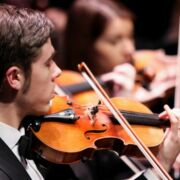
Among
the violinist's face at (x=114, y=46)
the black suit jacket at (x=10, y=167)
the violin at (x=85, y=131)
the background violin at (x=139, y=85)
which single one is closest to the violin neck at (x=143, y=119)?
the violin at (x=85, y=131)

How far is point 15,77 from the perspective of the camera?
4.60 feet

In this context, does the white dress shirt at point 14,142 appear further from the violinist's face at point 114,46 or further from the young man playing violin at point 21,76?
the violinist's face at point 114,46

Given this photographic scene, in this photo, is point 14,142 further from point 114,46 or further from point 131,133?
point 114,46

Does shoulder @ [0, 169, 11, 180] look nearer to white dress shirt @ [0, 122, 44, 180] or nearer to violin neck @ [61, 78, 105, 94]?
white dress shirt @ [0, 122, 44, 180]

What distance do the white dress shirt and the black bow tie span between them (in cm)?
1

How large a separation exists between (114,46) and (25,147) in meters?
1.35

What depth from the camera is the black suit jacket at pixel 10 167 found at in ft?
4.38

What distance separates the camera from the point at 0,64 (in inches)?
54.9

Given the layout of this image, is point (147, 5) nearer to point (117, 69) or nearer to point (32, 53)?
point (117, 69)

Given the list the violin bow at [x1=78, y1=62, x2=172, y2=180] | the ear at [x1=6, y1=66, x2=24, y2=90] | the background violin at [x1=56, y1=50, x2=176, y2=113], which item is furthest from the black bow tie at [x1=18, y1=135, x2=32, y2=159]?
the background violin at [x1=56, y1=50, x2=176, y2=113]

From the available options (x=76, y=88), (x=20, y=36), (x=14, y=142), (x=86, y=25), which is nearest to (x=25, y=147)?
(x=14, y=142)

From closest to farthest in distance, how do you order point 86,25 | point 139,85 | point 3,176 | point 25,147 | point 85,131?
1. point 3,176
2. point 25,147
3. point 85,131
4. point 139,85
5. point 86,25

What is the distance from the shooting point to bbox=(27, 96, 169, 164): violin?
1446 mm

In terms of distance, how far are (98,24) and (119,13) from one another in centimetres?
12
